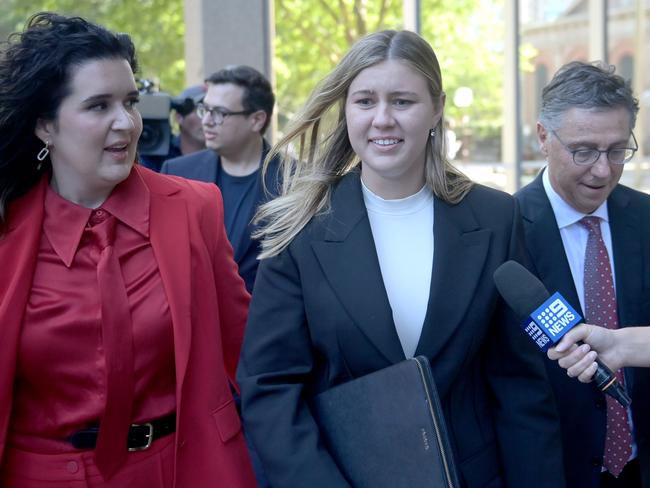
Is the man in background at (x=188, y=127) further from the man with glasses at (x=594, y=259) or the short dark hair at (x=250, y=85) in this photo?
the man with glasses at (x=594, y=259)

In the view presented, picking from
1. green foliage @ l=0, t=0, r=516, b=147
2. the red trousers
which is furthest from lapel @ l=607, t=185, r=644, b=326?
green foliage @ l=0, t=0, r=516, b=147

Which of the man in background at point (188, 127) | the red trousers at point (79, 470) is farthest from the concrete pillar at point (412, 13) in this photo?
the red trousers at point (79, 470)

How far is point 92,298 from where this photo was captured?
2480mm

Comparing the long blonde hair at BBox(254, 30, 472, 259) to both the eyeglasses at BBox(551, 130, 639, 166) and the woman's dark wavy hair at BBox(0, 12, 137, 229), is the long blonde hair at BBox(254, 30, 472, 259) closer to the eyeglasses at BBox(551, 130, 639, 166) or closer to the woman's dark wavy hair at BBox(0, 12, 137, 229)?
the eyeglasses at BBox(551, 130, 639, 166)

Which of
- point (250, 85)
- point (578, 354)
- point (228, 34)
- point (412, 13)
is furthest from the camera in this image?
point (412, 13)

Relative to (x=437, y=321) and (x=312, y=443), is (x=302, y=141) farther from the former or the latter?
(x=312, y=443)

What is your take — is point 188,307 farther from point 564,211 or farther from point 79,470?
point 564,211

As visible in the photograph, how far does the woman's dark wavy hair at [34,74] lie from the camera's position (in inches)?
97.7

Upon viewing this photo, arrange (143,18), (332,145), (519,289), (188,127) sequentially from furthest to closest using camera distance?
(143,18)
(188,127)
(332,145)
(519,289)

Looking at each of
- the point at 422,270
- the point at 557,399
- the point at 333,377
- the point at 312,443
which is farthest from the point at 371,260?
the point at 557,399

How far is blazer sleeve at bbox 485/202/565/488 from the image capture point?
2424 millimetres

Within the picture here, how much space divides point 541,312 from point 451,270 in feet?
1.06

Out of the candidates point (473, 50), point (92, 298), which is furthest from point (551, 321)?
point (473, 50)

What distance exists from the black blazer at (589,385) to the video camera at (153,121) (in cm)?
284
